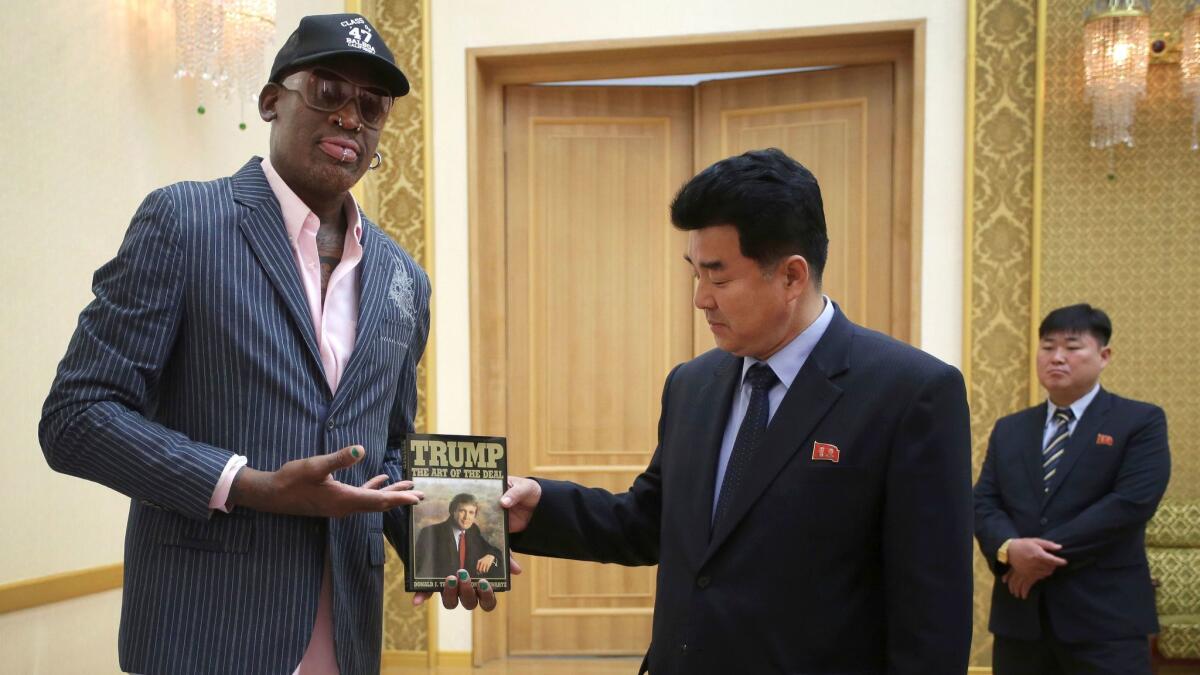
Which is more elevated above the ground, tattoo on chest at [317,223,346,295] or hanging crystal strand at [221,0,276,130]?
hanging crystal strand at [221,0,276,130]

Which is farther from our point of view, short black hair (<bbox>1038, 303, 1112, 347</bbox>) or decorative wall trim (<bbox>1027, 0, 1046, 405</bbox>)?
decorative wall trim (<bbox>1027, 0, 1046, 405</bbox>)

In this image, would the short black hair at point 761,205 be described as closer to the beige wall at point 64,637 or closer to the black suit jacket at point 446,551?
the black suit jacket at point 446,551

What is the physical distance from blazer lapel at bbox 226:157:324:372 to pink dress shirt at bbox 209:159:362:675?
24mm

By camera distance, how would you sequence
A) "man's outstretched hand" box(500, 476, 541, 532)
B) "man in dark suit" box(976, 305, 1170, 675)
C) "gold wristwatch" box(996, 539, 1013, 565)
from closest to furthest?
1. "man's outstretched hand" box(500, 476, 541, 532)
2. "man in dark suit" box(976, 305, 1170, 675)
3. "gold wristwatch" box(996, 539, 1013, 565)

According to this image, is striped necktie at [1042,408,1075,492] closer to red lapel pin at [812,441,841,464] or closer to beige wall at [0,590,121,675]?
red lapel pin at [812,441,841,464]

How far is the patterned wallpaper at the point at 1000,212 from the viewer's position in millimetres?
4961

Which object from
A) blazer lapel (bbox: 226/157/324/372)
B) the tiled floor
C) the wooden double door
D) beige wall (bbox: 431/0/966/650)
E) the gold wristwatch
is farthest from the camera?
the wooden double door

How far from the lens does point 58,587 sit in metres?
3.26

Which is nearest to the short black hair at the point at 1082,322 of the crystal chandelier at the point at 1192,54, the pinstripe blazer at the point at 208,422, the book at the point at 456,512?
the crystal chandelier at the point at 1192,54

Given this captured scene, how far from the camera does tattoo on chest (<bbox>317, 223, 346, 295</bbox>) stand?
68.9 inches

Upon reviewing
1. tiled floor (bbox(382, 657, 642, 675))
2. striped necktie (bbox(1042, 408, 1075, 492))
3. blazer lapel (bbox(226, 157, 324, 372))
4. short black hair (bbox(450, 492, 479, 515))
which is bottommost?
tiled floor (bbox(382, 657, 642, 675))

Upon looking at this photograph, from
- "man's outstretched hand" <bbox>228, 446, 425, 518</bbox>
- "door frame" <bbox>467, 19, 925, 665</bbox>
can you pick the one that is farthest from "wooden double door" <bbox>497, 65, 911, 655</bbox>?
"man's outstretched hand" <bbox>228, 446, 425, 518</bbox>

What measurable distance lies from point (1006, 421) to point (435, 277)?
9.48 feet

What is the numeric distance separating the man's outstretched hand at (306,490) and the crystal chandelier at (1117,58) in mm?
4292
